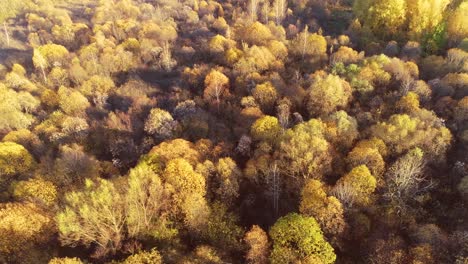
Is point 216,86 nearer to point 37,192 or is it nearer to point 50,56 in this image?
point 37,192

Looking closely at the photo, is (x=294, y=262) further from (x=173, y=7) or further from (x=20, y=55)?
(x=173, y=7)

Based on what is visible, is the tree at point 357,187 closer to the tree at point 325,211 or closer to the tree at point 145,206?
the tree at point 325,211

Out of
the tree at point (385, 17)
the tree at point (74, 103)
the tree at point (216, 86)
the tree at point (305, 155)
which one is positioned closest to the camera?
the tree at point (305, 155)

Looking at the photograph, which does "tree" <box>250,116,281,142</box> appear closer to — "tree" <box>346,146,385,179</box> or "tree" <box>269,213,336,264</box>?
"tree" <box>346,146,385,179</box>

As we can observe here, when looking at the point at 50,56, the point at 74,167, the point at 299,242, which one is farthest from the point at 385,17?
the point at 50,56

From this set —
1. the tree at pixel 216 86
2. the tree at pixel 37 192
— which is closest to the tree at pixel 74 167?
the tree at pixel 37 192

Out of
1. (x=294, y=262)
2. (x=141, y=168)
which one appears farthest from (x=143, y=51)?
(x=294, y=262)
